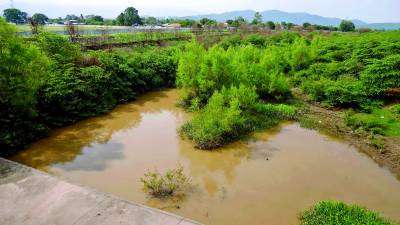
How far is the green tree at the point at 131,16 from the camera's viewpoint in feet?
208

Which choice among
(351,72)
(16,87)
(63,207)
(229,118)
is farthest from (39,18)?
(63,207)

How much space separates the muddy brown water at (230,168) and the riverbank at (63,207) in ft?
3.91

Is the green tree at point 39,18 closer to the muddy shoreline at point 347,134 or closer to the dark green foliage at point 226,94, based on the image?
the dark green foliage at point 226,94

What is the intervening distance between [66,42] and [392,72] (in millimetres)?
13987

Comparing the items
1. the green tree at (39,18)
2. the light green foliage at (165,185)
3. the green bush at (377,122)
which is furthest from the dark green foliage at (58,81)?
the green tree at (39,18)

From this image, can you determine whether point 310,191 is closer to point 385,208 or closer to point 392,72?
point 385,208

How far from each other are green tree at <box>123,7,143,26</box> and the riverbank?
61.4 metres

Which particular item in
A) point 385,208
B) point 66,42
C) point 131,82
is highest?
point 66,42

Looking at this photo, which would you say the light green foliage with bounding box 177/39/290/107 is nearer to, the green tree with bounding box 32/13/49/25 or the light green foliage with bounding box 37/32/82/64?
the light green foliage with bounding box 37/32/82/64

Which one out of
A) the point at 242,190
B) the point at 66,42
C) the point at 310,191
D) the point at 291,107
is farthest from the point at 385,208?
the point at 66,42

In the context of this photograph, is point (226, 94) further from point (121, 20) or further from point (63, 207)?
point (121, 20)

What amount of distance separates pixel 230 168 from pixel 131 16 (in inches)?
2487

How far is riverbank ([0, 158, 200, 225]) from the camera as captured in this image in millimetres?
5039

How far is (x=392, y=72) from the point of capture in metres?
13.2
